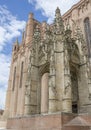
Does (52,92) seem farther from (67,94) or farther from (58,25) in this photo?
(58,25)

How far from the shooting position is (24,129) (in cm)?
1069

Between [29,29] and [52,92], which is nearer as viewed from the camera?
[52,92]

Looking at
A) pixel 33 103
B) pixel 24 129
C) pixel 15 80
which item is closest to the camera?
pixel 24 129

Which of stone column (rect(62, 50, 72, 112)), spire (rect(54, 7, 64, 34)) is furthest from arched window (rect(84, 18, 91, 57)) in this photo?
stone column (rect(62, 50, 72, 112))

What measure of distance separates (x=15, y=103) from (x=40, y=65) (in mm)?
21744

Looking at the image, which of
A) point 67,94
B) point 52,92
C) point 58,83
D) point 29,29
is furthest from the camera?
point 29,29

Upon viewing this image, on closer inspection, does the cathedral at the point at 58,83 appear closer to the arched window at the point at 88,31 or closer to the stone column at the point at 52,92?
the stone column at the point at 52,92

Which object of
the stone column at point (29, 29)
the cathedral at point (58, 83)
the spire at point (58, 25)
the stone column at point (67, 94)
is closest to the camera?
the cathedral at point (58, 83)

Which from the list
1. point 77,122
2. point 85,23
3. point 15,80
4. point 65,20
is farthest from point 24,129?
point 15,80

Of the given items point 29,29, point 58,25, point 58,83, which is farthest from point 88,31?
point 29,29

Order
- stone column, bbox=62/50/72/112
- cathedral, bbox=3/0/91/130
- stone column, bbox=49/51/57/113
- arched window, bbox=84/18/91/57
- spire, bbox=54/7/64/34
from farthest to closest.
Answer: arched window, bbox=84/18/91/57, spire, bbox=54/7/64/34, stone column, bbox=49/51/57/113, stone column, bbox=62/50/72/112, cathedral, bbox=3/0/91/130

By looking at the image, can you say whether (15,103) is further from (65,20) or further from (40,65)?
(40,65)

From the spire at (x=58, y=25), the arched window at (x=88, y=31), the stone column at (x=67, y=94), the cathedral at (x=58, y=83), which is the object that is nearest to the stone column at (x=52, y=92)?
the cathedral at (x=58, y=83)

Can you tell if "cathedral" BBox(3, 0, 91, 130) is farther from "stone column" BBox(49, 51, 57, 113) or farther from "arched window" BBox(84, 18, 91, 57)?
"arched window" BBox(84, 18, 91, 57)
